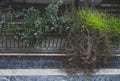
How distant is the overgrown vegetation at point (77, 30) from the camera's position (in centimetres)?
376

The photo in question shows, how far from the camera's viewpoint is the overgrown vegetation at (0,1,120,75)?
376cm

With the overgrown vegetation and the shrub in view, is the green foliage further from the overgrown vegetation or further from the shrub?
the shrub

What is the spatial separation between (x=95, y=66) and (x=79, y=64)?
6.5 inches

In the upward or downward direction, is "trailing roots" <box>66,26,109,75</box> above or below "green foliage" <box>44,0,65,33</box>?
below

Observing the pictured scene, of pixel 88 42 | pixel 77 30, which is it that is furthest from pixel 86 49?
pixel 77 30

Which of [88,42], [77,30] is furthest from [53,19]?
[88,42]

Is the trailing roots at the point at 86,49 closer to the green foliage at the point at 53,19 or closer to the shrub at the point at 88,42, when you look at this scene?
the shrub at the point at 88,42

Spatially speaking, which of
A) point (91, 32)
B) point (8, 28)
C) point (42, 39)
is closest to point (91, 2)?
point (91, 32)

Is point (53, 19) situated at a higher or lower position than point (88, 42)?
higher

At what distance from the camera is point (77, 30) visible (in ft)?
12.5

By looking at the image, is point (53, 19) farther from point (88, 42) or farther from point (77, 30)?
point (88, 42)

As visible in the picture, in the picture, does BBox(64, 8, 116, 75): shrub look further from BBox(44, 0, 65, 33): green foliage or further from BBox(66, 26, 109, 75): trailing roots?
BBox(44, 0, 65, 33): green foliage

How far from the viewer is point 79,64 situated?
12.4 feet

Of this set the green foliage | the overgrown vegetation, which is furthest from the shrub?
the green foliage
